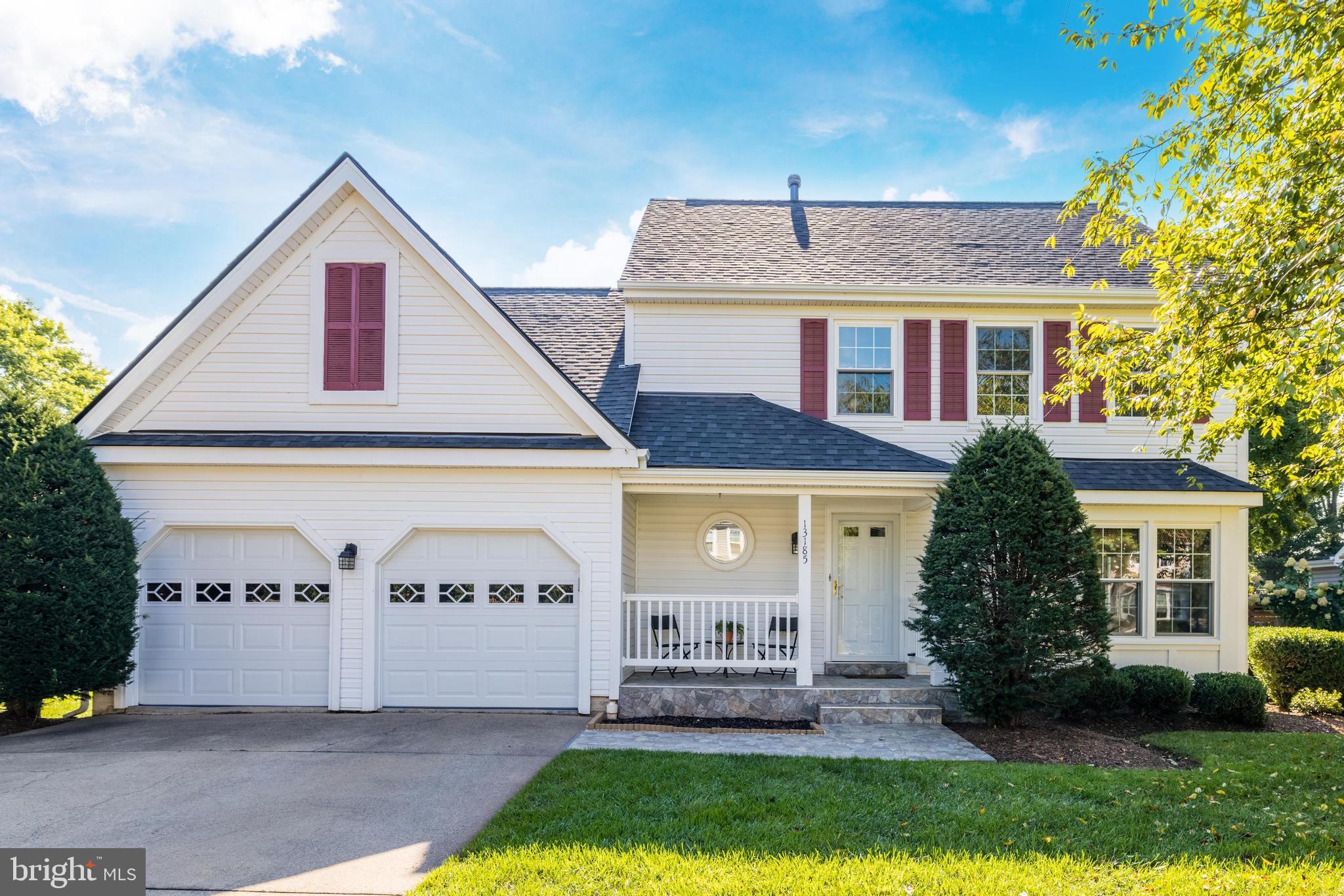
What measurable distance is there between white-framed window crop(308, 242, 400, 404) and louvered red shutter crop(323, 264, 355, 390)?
40 millimetres

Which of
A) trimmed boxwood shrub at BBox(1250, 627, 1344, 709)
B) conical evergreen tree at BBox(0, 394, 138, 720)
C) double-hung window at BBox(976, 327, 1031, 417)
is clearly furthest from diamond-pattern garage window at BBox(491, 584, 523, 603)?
trimmed boxwood shrub at BBox(1250, 627, 1344, 709)

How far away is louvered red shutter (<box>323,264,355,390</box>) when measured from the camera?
9352 mm

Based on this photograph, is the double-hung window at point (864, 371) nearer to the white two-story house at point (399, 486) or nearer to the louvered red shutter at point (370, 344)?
the white two-story house at point (399, 486)

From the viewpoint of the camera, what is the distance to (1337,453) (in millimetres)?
8102

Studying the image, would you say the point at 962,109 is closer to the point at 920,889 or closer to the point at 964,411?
the point at 964,411

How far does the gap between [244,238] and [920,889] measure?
35.4ft

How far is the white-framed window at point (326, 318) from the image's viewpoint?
934cm

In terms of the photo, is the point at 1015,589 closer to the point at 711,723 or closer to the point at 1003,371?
the point at 711,723

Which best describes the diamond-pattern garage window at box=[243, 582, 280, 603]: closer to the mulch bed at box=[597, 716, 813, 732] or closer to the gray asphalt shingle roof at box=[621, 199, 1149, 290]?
the mulch bed at box=[597, 716, 813, 732]

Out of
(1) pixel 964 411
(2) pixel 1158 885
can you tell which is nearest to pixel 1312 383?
(1) pixel 964 411

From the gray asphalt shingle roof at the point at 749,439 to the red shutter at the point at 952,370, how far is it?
1.05 m

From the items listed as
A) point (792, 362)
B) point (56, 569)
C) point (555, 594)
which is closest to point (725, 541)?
point (555, 594)

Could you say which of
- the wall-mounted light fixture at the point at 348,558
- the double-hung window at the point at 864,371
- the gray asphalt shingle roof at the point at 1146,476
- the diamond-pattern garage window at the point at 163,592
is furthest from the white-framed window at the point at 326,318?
the gray asphalt shingle roof at the point at 1146,476

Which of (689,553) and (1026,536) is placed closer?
(1026,536)
